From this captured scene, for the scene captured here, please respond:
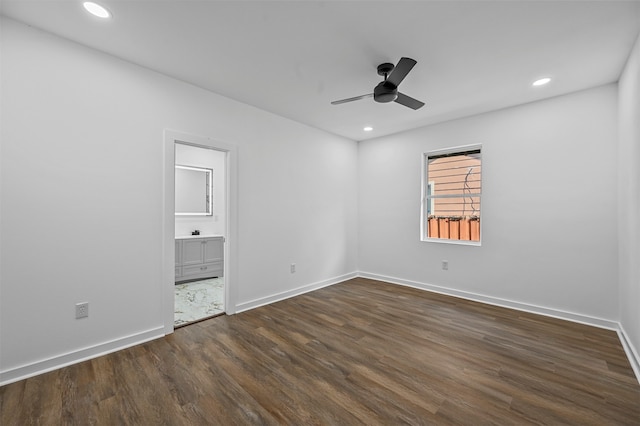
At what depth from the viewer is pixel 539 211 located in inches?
134

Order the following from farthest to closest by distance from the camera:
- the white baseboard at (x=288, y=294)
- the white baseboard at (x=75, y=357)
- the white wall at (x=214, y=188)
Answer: the white wall at (x=214, y=188), the white baseboard at (x=288, y=294), the white baseboard at (x=75, y=357)

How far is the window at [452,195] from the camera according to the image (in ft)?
13.3

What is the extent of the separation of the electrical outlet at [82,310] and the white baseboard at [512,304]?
415 centimetres

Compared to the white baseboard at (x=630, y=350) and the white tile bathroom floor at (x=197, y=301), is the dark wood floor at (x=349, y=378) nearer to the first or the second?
the white baseboard at (x=630, y=350)

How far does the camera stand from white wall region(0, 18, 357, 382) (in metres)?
2.04

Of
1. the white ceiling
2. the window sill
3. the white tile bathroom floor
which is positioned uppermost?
the white ceiling

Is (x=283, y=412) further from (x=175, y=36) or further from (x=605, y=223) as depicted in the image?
(x=605, y=223)

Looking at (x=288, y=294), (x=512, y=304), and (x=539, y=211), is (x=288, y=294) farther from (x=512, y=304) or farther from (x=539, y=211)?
(x=539, y=211)

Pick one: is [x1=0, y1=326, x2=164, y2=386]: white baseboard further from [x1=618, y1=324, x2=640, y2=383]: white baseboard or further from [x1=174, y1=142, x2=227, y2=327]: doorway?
[x1=618, y1=324, x2=640, y2=383]: white baseboard

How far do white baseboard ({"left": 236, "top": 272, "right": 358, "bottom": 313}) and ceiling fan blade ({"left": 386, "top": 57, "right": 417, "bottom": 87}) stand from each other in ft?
9.92

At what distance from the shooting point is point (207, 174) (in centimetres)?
539

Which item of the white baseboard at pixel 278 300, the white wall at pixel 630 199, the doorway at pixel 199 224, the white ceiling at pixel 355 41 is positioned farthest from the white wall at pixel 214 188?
the white wall at pixel 630 199

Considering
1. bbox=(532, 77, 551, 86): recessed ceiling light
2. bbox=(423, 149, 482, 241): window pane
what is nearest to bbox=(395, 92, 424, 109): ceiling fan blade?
bbox=(532, 77, 551, 86): recessed ceiling light

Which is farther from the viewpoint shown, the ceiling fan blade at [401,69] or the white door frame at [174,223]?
the white door frame at [174,223]
